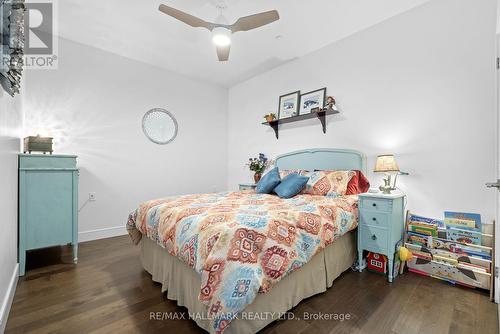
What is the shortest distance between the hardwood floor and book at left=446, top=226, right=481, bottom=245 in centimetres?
42

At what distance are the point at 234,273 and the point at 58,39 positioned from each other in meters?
3.86

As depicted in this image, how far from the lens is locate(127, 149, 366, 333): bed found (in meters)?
1.24

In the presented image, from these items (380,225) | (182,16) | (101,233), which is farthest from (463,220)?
(101,233)

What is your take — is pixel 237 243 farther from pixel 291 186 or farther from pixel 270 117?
pixel 270 117

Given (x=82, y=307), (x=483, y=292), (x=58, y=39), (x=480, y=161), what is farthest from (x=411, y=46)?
(x=58, y=39)

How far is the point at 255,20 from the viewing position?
2174 millimetres

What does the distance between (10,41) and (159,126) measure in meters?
2.70

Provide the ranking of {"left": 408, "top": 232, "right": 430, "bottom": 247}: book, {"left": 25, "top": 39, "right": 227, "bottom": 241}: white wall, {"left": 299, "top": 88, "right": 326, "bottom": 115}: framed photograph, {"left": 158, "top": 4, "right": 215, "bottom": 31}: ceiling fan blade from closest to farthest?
{"left": 158, "top": 4, "right": 215, "bottom": 31}: ceiling fan blade → {"left": 408, "top": 232, "right": 430, "bottom": 247}: book → {"left": 25, "top": 39, "right": 227, "bottom": 241}: white wall → {"left": 299, "top": 88, "right": 326, "bottom": 115}: framed photograph

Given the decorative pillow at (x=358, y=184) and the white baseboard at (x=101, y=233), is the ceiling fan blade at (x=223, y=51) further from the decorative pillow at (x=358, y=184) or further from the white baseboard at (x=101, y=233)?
the white baseboard at (x=101, y=233)

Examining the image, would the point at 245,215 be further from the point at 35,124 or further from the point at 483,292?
the point at 35,124

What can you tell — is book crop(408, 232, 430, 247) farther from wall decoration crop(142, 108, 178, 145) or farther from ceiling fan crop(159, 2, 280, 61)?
wall decoration crop(142, 108, 178, 145)

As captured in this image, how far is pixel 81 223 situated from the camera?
3256mm

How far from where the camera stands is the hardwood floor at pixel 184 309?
4.94 feet

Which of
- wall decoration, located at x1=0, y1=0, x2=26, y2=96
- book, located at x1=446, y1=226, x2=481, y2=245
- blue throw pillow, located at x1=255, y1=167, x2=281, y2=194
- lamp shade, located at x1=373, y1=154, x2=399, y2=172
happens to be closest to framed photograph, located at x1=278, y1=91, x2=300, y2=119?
blue throw pillow, located at x1=255, y1=167, x2=281, y2=194
